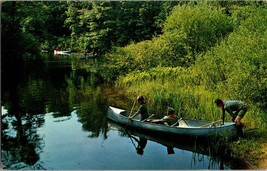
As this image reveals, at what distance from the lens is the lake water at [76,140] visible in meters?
10.3

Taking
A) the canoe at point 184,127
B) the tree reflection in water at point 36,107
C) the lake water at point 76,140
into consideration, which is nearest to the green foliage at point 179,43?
the tree reflection in water at point 36,107

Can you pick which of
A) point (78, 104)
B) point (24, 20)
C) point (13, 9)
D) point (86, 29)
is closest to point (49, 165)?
point (78, 104)

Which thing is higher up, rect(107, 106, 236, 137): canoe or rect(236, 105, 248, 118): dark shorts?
rect(236, 105, 248, 118): dark shorts

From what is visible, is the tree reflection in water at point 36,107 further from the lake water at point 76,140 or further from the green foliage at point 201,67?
the green foliage at point 201,67

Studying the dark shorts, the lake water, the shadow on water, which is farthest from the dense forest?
the lake water

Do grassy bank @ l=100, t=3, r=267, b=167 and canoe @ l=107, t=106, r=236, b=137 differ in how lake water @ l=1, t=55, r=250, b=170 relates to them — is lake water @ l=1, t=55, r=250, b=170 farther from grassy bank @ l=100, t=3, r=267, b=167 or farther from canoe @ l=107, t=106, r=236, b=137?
grassy bank @ l=100, t=3, r=267, b=167

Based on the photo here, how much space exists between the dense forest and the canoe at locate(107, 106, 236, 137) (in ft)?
2.88

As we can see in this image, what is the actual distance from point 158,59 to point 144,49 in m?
1.10

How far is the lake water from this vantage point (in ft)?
33.9

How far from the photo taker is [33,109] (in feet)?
55.8

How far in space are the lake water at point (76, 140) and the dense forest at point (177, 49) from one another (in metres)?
2.40

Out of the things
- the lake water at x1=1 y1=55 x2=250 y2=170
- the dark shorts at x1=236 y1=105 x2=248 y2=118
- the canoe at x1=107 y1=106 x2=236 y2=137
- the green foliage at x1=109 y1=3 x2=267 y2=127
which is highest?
the green foliage at x1=109 y1=3 x2=267 y2=127

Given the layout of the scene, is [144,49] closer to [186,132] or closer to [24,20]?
[186,132]

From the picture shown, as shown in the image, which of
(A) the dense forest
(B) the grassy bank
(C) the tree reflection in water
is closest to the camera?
(C) the tree reflection in water
